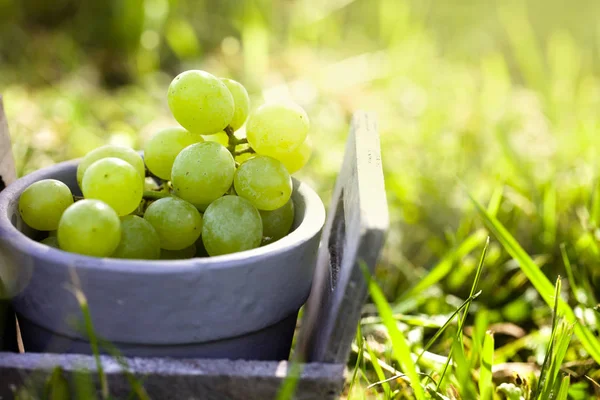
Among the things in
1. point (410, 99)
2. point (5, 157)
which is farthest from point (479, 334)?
point (410, 99)

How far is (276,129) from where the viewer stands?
0.72 m

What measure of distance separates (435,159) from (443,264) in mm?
510

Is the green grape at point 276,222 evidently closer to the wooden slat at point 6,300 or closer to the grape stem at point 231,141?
the grape stem at point 231,141

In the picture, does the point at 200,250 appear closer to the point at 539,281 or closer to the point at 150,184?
the point at 150,184

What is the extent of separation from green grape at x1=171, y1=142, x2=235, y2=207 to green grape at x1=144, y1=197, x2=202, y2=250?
16 mm

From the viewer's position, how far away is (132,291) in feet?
1.88

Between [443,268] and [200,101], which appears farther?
[443,268]

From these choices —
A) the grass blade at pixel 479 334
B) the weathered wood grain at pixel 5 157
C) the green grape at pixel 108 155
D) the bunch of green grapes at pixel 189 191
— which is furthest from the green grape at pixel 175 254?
the grass blade at pixel 479 334

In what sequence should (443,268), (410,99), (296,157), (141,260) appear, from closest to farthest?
(141,260) < (296,157) < (443,268) < (410,99)

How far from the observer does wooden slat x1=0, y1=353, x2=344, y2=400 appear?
0.60 m

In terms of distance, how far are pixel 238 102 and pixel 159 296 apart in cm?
30

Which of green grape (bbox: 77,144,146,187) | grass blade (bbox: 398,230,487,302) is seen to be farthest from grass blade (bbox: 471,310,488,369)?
green grape (bbox: 77,144,146,187)

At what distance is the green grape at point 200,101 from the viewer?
27.4 inches

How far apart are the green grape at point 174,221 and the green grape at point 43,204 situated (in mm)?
97
